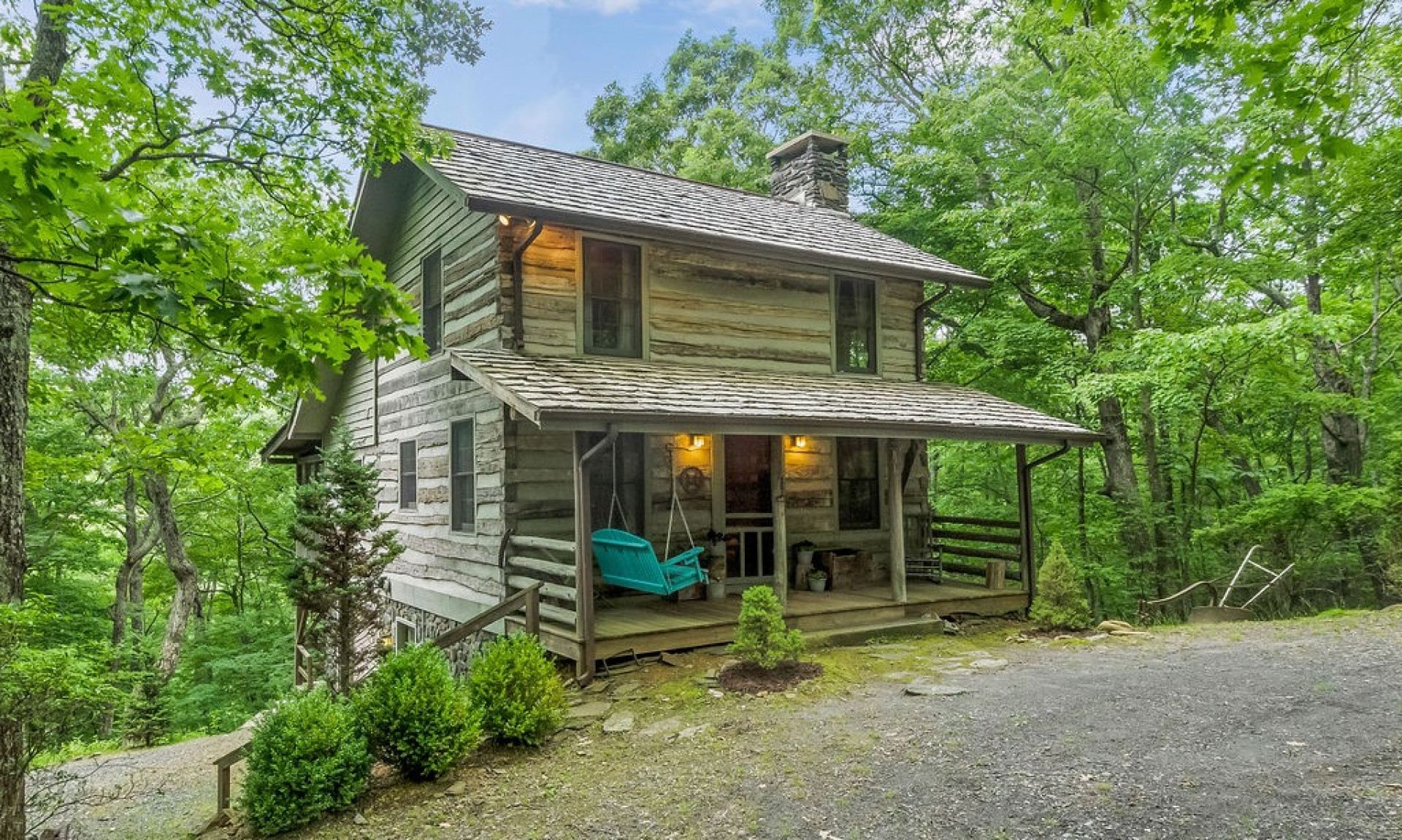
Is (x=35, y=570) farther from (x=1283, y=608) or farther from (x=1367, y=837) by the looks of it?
(x=1283, y=608)

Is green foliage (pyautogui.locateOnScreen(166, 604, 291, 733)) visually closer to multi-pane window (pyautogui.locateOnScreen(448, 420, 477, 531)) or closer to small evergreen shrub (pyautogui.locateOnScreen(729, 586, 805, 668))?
multi-pane window (pyautogui.locateOnScreen(448, 420, 477, 531))

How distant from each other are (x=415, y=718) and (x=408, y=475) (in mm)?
6323

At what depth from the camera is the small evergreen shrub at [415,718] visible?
5.25 m

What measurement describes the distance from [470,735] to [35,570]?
18.2 meters

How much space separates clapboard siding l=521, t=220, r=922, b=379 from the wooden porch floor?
3.07m

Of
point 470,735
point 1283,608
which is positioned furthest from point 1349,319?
point 470,735

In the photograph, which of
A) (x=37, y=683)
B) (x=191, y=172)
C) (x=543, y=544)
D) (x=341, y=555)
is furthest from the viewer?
(x=191, y=172)

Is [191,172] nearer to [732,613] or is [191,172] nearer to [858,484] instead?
[732,613]

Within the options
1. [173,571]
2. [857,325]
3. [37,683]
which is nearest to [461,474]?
[37,683]

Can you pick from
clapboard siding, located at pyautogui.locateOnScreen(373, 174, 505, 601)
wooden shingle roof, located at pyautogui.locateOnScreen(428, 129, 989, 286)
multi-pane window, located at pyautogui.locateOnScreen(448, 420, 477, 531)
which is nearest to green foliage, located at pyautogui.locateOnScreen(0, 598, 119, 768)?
clapboard siding, located at pyautogui.locateOnScreen(373, 174, 505, 601)

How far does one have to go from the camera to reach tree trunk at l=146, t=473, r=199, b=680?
1609 centimetres

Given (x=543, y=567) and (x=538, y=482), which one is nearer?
(x=543, y=567)

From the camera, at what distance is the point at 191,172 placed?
7.79 m

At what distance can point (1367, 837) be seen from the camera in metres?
3.56
